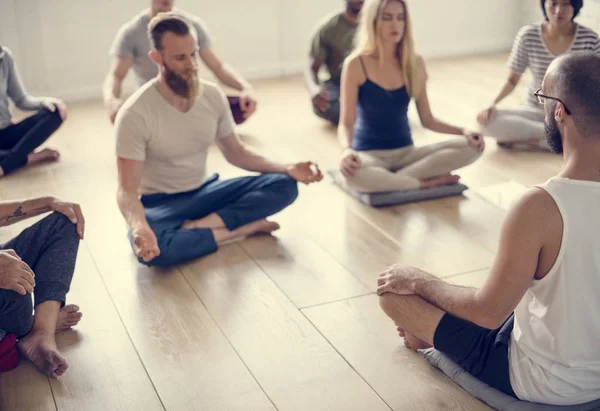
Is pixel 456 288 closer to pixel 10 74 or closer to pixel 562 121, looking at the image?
pixel 562 121

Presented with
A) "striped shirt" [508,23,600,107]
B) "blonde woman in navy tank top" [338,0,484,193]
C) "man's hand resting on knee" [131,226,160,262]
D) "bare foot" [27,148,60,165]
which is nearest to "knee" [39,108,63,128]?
"bare foot" [27,148,60,165]

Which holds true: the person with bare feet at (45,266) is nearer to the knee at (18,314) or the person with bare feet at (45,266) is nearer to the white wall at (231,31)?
the knee at (18,314)

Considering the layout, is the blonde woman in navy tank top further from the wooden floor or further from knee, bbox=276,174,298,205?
knee, bbox=276,174,298,205

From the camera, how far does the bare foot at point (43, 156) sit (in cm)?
463

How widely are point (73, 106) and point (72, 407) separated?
3.74 meters

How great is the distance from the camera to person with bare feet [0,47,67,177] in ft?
14.7

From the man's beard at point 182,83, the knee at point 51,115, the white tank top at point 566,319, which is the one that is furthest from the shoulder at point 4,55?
the white tank top at point 566,319

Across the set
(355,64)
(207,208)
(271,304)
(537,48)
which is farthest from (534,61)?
(271,304)

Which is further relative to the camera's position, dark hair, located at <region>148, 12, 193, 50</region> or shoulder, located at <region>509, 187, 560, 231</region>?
dark hair, located at <region>148, 12, 193, 50</region>

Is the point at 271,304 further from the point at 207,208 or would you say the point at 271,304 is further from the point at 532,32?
the point at 532,32

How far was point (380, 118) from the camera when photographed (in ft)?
13.2

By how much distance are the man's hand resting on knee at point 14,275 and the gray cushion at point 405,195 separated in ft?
6.03

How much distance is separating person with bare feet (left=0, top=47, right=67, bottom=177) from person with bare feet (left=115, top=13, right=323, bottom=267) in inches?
52.4

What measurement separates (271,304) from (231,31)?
12.2 feet
